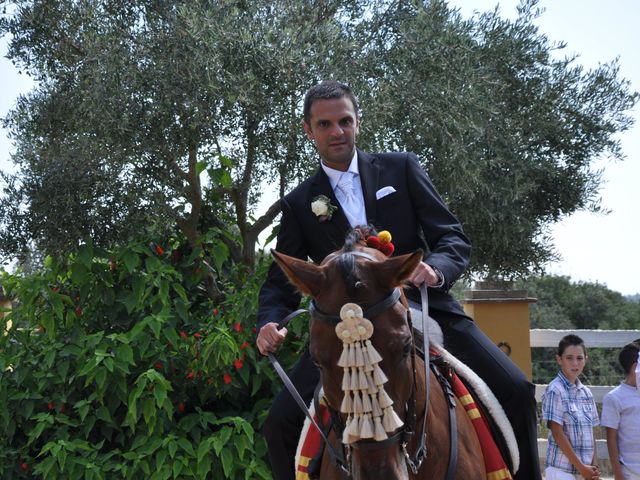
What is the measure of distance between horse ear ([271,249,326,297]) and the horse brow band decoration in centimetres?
25

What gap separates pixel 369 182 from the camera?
449 cm

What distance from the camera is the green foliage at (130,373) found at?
21.5 feet

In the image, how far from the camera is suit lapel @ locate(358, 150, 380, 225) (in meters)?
4.45

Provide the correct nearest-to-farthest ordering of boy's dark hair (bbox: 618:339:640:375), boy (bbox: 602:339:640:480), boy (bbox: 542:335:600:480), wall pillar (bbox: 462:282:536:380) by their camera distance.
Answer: boy (bbox: 542:335:600:480) → boy (bbox: 602:339:640:480) → boy's dark hair (bbox: 618:339:640:375) → wall pillar (bbox: 462:282:536:380)

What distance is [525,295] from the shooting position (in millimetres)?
11117

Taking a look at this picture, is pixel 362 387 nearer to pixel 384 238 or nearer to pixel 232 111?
pixel 384 238

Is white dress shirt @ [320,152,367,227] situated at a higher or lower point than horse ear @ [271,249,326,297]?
higher

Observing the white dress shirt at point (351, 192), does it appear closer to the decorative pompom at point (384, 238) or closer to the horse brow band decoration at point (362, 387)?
the decorative pompom at point (384, 238)

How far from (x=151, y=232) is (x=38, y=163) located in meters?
1.23

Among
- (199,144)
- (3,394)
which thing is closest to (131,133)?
(199,144)

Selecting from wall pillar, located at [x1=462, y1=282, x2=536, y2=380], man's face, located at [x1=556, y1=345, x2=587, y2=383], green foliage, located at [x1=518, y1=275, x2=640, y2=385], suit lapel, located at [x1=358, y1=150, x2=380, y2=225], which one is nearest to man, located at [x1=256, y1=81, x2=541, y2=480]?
suit lapel, located at [x1=358, y1=150, x2=380, y2=225]

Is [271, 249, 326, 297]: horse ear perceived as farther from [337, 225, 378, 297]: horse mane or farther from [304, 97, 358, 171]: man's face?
[304, 97, 358, 171]: man's face

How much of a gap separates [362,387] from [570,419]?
5034 millimetres

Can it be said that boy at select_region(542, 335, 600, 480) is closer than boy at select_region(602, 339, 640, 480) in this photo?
Yes
